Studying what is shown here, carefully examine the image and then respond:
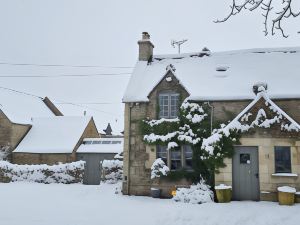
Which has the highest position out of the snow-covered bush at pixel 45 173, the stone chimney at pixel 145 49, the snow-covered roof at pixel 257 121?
the stone chimney at pixel 145 49

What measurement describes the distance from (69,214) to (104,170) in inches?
489

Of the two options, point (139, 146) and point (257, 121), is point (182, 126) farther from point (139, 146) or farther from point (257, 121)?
point (257, 121)

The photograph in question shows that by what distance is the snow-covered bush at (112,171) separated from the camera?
26.8 meters

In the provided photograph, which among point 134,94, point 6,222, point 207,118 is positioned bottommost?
point 6,222

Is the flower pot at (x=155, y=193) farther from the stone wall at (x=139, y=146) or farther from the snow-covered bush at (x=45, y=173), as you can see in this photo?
the snow-covered bush at (x=45, y=173)

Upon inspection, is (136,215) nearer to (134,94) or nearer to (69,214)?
(69,214)

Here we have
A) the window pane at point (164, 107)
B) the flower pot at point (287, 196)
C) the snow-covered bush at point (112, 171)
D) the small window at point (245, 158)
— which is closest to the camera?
the flower pot at point (287, 196)

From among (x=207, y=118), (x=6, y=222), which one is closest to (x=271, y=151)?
(x=207, y=118)

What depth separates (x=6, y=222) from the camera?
13.1 metres

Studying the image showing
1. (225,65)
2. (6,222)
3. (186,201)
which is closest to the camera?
(6,222)

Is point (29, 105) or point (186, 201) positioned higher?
point (29, 105)

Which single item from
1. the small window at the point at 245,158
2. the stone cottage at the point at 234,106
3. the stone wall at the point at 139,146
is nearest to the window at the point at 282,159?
the stone cottage at the point at 234,106

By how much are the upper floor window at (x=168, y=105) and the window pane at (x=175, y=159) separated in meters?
2.07

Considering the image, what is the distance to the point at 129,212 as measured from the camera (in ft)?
49.1
